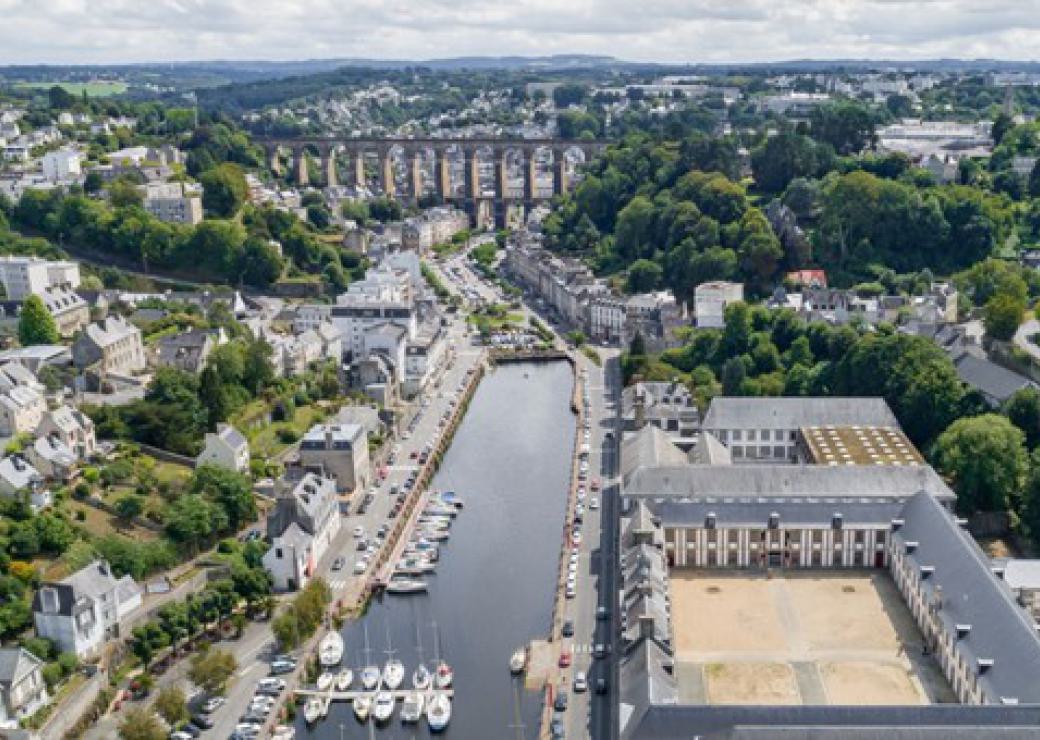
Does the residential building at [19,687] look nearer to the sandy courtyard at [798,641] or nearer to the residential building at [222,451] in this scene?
the residential building at [222,451]

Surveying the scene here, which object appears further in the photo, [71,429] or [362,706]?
[71,429]

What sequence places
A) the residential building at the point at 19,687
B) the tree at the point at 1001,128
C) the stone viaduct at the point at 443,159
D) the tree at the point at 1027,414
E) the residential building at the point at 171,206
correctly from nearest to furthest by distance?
the residential building at the point at 19,687
the tree at the point at 1027,414
the residential building at the point at 171,206
the tree at the point at 1001,128
the stone viaduct at the point at 443,159

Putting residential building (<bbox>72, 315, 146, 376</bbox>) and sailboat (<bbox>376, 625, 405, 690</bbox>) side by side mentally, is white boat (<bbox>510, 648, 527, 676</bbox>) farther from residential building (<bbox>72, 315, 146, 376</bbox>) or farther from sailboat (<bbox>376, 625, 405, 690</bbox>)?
residential building (<bbox>72, 315, 146, 376</bbox>)

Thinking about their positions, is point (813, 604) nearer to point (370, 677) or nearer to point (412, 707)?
point (412, 707)

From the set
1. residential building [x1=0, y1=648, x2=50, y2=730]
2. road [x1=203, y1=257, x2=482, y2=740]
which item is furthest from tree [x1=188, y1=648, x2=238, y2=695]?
residential building [x1=0, y1=648, x2=50, y2=730]

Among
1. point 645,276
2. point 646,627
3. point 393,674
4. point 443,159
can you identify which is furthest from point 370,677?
point 443,159

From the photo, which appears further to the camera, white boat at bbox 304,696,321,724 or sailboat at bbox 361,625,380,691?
sailboat at bbox 361,625,380,691

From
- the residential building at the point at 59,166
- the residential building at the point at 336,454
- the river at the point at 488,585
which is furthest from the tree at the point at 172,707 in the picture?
the residential building at the point at 59,166
